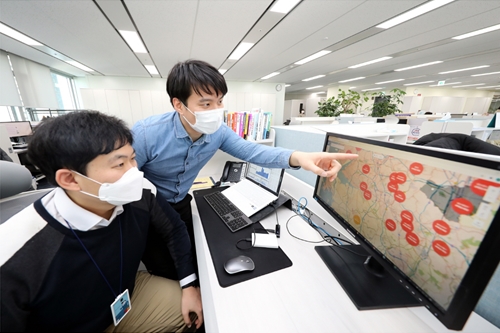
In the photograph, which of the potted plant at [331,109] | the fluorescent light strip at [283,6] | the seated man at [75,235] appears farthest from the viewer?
the potted plant at [331,109]

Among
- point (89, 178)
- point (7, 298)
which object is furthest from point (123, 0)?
point (7, 298)

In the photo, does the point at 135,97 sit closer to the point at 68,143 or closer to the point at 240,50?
the point at 240,50

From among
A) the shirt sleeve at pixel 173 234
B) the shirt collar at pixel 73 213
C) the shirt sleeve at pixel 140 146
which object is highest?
the shirt sleeve at pixel 140 146

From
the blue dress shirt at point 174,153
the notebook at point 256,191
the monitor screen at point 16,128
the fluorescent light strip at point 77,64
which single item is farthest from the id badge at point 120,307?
the fluorescent light strip at point 77,64

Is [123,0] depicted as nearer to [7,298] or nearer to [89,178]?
[89,178]

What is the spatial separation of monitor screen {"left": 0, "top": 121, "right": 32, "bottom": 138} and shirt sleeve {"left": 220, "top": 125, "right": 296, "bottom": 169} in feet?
12.3

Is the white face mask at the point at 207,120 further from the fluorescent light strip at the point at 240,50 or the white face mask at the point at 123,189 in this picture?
the fluorescent light strip at the point at 240,50

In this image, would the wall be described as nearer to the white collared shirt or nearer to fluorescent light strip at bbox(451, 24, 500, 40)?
fluorescent light strip at bbox(451, 24, 500, 40)

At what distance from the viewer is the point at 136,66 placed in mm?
Result: 5422

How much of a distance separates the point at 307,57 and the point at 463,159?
5.11 metres

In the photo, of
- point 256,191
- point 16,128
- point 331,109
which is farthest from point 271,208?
point 331,109

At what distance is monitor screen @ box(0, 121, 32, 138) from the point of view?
297cm

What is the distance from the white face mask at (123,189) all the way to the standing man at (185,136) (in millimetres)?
325

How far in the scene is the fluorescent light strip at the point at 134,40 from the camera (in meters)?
3.22
